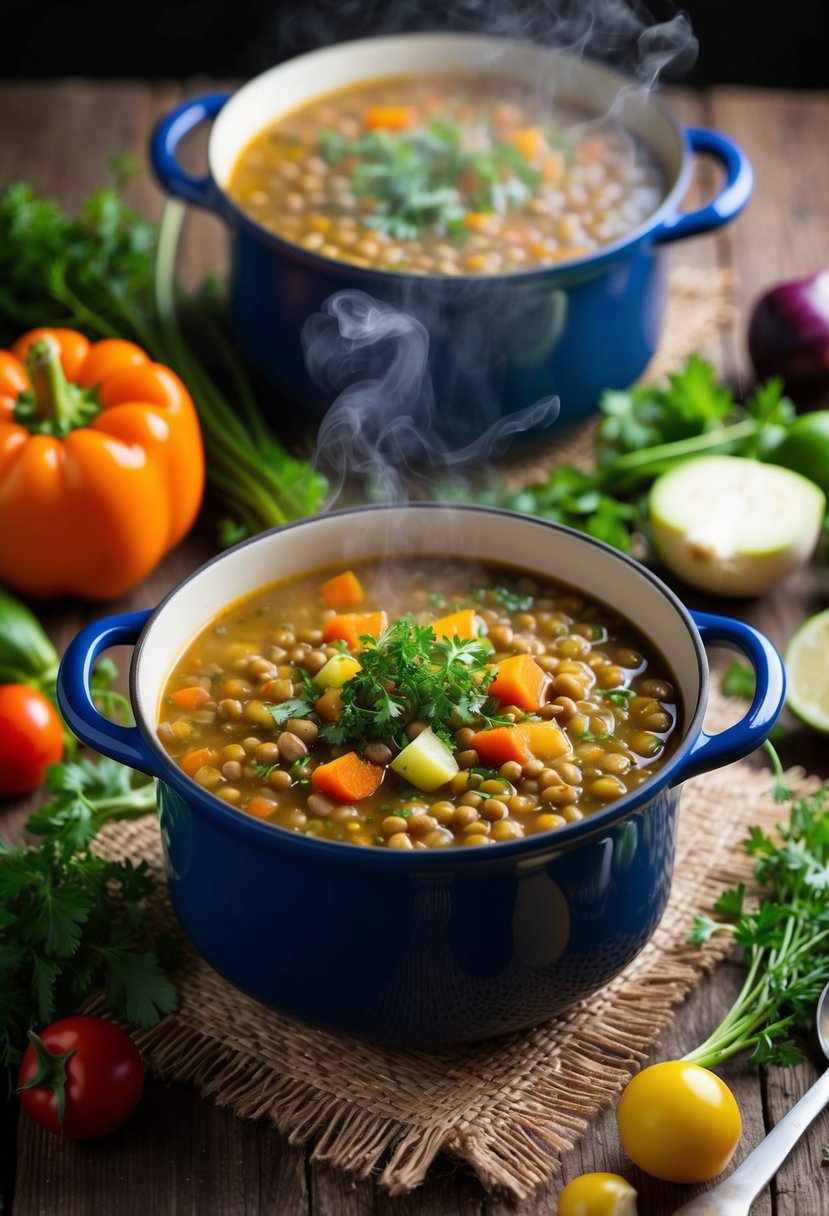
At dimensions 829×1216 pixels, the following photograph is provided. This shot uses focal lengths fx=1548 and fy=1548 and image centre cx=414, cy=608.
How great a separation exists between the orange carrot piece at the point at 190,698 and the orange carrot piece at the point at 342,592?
34 cm

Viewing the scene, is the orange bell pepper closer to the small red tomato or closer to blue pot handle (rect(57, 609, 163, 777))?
blue pot handle (rect(57, 609, 163, 777))

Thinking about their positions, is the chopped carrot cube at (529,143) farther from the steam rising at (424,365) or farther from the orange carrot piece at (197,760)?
the orange carrot piece at (197,760)

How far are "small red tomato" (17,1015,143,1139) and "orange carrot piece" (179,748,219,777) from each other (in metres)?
0.44

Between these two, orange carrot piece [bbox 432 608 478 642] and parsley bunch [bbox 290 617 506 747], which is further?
orange carrot piece [bbox 432 608 478 642]

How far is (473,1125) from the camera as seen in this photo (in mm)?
2539

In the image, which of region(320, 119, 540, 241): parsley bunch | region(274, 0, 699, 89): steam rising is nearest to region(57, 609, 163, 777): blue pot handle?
region(320, 119, 540, 241): parsley bunch

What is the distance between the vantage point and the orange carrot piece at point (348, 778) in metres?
2.57

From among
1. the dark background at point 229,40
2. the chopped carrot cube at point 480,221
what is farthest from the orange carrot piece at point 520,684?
the dark background at point 229,40

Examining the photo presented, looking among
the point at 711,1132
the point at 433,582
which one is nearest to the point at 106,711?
the point at 433,582

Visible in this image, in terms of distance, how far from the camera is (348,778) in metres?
2.58

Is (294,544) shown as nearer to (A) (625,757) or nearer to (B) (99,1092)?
(A) (625,757)

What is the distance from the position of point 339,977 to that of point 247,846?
26 cm

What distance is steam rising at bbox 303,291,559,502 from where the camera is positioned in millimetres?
3764

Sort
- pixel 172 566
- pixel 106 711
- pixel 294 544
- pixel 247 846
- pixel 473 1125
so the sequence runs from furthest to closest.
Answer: pixel 172 566
pixel 106 711
pixel 294 544
pixel 473 1125
pixel 247 846
